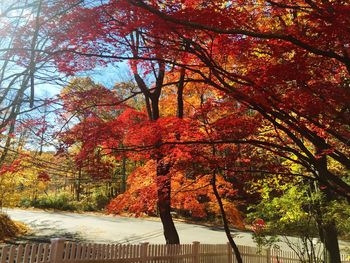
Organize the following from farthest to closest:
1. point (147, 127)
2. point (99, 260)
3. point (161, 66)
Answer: point (161, 66) < point (147, 127) < point (99, 260)

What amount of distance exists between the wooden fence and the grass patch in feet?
28.5

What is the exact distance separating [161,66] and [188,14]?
4875mm

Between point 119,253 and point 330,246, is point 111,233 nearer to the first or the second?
point 330,246

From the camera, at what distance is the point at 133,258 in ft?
23.5

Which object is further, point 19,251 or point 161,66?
point 161,66

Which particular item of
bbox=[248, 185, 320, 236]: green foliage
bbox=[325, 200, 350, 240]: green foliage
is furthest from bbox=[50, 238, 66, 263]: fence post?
bbox=[325, 200, 350, 240]: green foliage

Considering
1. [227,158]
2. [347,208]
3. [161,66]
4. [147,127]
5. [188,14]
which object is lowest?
[347,208]

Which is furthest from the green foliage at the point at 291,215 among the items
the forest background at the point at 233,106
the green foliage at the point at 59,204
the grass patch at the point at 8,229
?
the green foliage at the point at 59,204

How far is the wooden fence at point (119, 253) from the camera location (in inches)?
209

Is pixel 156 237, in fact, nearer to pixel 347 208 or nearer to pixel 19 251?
pixel 347 208

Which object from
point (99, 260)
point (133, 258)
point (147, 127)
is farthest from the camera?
point (147, 127)

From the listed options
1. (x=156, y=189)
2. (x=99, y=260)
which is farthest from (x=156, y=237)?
(x=99, y=260)

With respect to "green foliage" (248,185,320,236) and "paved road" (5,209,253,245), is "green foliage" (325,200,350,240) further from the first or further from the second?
"paved road" (5,209,253,245)

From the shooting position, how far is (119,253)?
6.88m
